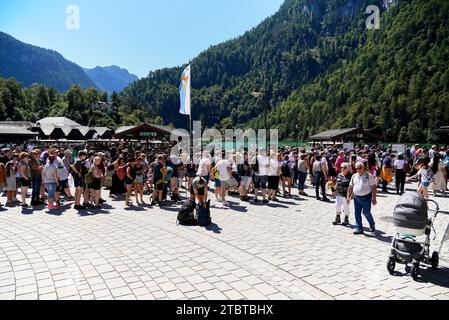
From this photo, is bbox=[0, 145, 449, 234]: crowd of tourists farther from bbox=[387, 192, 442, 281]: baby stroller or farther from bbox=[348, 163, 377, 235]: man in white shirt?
bbox=[387, 192, 442, 281]: baby stroller

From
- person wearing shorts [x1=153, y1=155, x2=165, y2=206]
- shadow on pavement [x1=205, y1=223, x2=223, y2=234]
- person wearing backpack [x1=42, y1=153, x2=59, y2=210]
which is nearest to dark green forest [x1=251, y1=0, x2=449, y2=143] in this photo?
person wearing shorts [x1=153, y1=155, x2=165, y2=206]

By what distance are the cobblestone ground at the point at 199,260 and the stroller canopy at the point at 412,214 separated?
0.42 metres

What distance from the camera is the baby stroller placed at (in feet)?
17.3

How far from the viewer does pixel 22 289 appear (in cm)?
490

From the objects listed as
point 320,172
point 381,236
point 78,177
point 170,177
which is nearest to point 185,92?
point 170,177

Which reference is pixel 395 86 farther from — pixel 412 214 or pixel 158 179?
pixel 412 214

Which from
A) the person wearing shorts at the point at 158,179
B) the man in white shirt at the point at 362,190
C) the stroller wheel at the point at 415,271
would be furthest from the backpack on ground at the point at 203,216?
the stroller wheel at the point at 415,271

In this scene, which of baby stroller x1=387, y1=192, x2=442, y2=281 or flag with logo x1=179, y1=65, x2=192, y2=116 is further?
flag with logo x1=179, y1=65, x2=192, y2=116

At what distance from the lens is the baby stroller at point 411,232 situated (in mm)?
5262

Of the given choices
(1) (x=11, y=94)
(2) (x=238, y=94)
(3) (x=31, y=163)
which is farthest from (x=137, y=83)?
(3) (x=31, y=163)

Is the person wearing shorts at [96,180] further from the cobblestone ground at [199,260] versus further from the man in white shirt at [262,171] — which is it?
the man in white shirt at [262,171]

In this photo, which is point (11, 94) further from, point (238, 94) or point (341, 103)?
point (238, 94)

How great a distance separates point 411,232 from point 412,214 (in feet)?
0.93

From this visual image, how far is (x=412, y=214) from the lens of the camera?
5.34 meters
